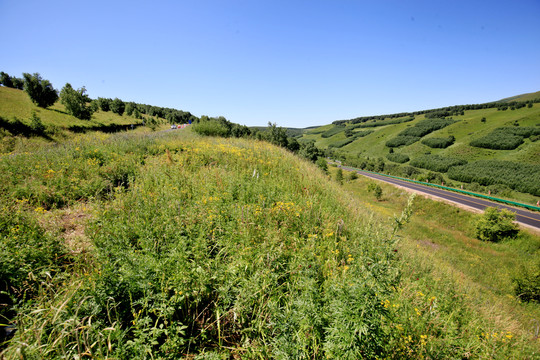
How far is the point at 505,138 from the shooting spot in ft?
248

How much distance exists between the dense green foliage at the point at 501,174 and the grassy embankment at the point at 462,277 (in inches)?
1613

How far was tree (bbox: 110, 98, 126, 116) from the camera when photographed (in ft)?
179

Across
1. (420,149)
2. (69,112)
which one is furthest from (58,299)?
(420,149)

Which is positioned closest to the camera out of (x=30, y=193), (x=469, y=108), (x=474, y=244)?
(x=30, y=193)

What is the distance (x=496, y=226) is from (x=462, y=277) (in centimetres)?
2154

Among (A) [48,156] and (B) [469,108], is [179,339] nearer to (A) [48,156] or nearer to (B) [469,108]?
(A) [48,156]

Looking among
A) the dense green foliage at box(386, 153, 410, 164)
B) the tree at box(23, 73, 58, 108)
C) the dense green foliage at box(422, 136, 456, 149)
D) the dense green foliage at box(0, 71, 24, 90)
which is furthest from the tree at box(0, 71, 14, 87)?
the dense green foliage at box(422, 136, 456, 149)

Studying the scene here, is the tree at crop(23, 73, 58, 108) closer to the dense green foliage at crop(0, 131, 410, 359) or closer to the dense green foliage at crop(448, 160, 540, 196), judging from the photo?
the dense green foliage at crop(0, 131, 410, 359)

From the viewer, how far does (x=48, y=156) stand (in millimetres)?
6590

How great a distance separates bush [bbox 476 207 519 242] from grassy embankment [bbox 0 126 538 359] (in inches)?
983

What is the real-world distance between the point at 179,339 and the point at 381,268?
213cm

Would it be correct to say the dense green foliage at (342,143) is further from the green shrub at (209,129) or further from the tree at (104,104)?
the green shrub at (209,129)

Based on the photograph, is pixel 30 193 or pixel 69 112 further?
pixel 69 112

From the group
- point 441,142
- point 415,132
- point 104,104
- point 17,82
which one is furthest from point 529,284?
point 415,132
